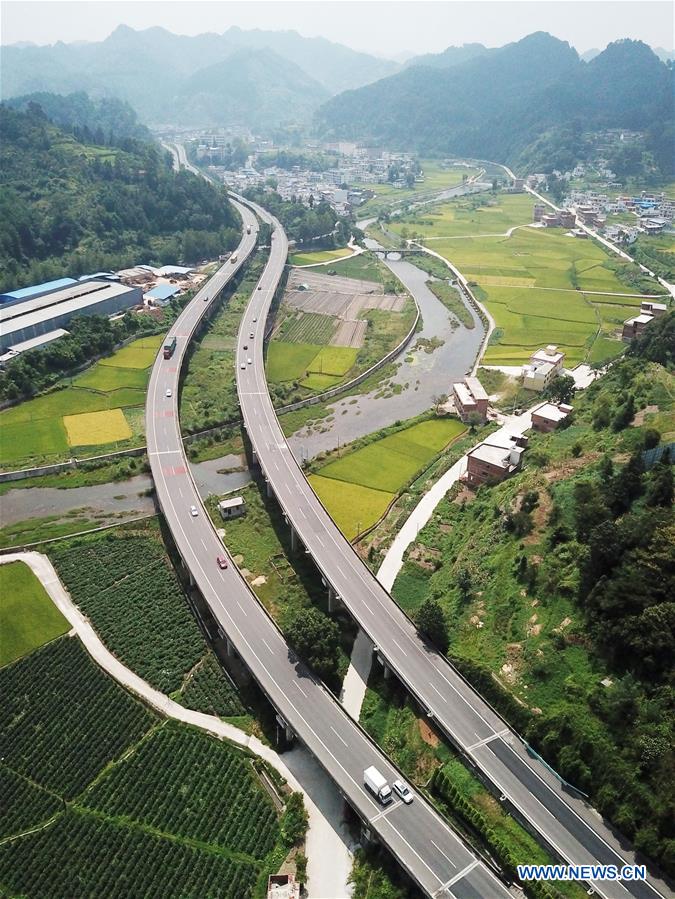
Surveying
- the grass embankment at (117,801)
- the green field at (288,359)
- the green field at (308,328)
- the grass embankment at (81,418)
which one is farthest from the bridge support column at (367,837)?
the green field at (308,328)

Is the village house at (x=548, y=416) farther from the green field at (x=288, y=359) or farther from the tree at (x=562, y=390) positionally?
the green field at (x=288, y=359)

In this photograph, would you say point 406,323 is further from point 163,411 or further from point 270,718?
point 270,718

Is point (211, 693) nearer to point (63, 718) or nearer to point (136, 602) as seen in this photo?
point (63, 718)

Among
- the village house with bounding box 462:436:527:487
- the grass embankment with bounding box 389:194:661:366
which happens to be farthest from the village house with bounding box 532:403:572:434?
the grass embankment with bounding box 389:194:661:366

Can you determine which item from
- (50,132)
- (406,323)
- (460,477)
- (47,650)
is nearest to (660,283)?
(406,323)

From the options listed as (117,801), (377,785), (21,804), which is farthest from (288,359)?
(377,785)
